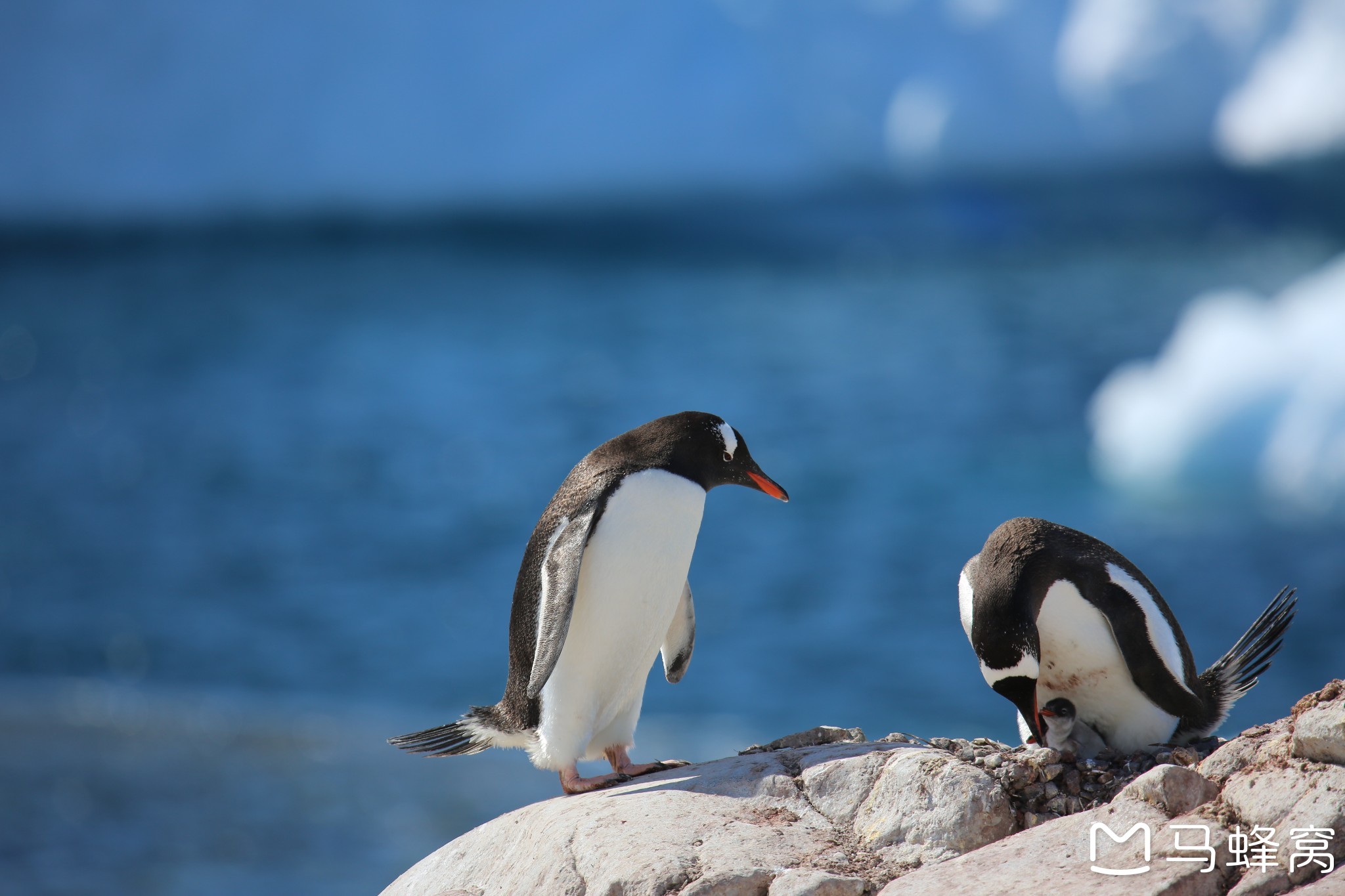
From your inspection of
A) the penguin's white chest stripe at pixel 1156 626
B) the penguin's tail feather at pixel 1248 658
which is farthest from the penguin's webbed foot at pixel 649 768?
the penguin's tail feather at pixel 1248 658

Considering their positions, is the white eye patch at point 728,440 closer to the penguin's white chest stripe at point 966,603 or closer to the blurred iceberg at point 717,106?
the penguin's white chest stripe at point 966,603

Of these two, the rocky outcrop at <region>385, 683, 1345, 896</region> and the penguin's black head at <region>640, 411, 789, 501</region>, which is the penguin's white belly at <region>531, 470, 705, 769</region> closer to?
the penguin's black head at <region>640, 411, 789, 501</region>

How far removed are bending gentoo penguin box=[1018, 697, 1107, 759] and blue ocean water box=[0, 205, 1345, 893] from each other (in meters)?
5.59

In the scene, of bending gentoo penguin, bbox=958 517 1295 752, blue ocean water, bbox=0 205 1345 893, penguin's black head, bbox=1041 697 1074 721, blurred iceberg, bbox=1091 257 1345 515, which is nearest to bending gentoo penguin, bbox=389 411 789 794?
bending gentoo penguin, bbox=958 517 1295 752

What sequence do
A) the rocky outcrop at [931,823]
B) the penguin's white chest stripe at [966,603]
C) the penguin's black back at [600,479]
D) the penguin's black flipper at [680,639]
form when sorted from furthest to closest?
1. the penguin's black flipper at [680,639]
2. the penguin's black back at [600,479]
3. the penguin's white chest stripe at [966,603]
4. the rocky outcrop at [931,823]

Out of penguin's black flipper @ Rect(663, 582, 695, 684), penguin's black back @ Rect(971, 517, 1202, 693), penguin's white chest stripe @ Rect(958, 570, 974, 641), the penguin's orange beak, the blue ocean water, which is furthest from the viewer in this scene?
the blue ocean water

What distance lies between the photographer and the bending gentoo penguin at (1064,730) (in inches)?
102

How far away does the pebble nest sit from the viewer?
2.29 meters

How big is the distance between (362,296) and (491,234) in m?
1.76

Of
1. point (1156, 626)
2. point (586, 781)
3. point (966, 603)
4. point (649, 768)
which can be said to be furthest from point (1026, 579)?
point (586, 781)

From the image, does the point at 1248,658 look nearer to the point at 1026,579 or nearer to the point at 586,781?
the point at 1026,579

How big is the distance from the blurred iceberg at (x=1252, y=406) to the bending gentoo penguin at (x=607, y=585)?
756 cm

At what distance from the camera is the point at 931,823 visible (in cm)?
227

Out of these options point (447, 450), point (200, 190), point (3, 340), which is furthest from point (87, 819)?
point (3, 340)
